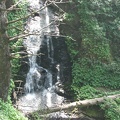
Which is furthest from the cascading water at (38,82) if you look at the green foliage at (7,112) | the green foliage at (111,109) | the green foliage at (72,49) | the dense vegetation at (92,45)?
the green foliage at (7,112)

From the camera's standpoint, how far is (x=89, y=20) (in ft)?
43.9

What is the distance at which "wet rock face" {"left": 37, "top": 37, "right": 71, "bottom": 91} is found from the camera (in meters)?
12.8

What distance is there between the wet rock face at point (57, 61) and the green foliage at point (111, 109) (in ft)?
9.71

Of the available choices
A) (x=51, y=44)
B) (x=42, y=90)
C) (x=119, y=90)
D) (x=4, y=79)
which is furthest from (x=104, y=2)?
(x=4, y=79)

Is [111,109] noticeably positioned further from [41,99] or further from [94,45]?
[94,45]

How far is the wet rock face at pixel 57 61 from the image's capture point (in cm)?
1275

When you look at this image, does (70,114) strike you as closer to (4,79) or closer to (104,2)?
(4,79)

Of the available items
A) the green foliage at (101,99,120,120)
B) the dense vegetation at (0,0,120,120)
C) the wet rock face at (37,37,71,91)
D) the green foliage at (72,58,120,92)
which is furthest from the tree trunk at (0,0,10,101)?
the wet rock face at (37,37,71,91)

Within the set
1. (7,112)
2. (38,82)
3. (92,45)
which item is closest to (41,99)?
(38,82)

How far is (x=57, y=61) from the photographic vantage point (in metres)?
13.0

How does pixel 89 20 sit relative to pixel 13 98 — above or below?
above

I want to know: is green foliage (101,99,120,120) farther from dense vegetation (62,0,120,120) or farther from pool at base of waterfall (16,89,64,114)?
pool at base of waterfall (16,89,64,114)

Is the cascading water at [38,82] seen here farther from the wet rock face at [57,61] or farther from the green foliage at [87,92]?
the green foliage at [87,92]

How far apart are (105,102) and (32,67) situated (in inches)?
167
